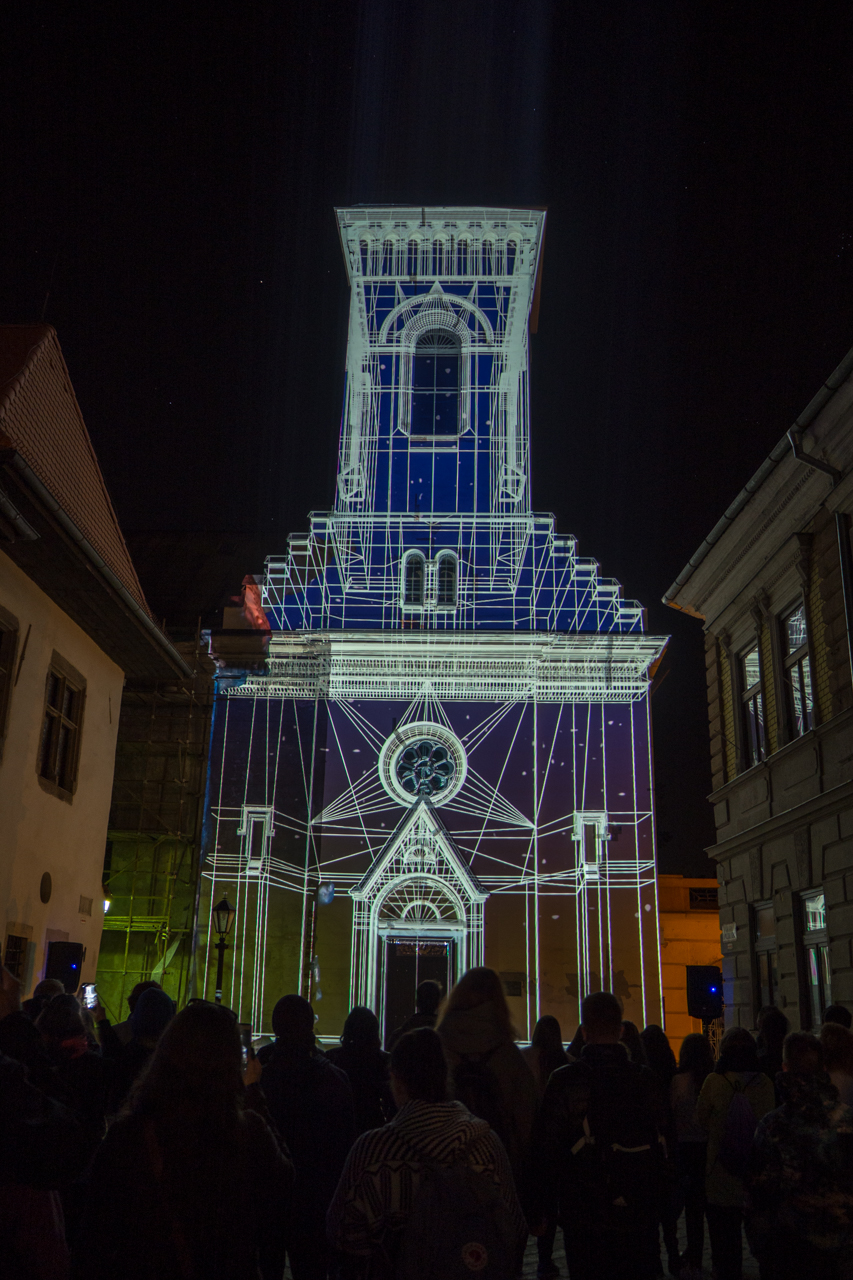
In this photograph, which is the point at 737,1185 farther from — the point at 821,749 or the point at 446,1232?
the point at 821,749

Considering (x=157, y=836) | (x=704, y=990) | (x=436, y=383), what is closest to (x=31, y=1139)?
(x=704, y=990)

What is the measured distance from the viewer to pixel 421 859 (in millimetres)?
27375

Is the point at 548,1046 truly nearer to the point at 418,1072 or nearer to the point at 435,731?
the point at 418,1072

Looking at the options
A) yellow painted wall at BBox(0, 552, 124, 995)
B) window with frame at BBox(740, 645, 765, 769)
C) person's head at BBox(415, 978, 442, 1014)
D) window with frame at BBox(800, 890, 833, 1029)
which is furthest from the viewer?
window with frame at BBox(740, 645, 765, 769)

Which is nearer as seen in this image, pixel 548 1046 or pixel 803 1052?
pixel 803 1052

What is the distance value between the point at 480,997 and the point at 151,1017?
2.25 meters

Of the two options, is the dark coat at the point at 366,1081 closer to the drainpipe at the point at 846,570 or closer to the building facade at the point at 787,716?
the building facade at the point at 787,716

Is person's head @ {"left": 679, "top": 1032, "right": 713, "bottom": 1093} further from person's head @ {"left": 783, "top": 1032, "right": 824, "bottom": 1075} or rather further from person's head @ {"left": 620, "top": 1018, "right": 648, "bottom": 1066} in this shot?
person's head @ {"left": 783, "top": 1032, "right": 824, "bottom": 1075}

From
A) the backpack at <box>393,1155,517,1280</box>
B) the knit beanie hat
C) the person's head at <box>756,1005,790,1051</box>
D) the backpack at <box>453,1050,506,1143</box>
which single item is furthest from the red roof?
the backpack at <box>393,1155,517,1280</box>

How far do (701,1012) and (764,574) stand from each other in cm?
671

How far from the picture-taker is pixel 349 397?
32.5m

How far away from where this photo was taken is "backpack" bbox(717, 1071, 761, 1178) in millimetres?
7289

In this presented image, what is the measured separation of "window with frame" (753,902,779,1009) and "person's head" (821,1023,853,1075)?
31.2 ft

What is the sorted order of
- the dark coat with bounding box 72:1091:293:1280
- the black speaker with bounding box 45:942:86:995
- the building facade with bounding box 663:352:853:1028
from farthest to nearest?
the building facade with bounding box 663:352:853:1028 → the black speaker with bounding box 45:942:86:995 → the dark coat with bounding box 72:1091:293:1280
